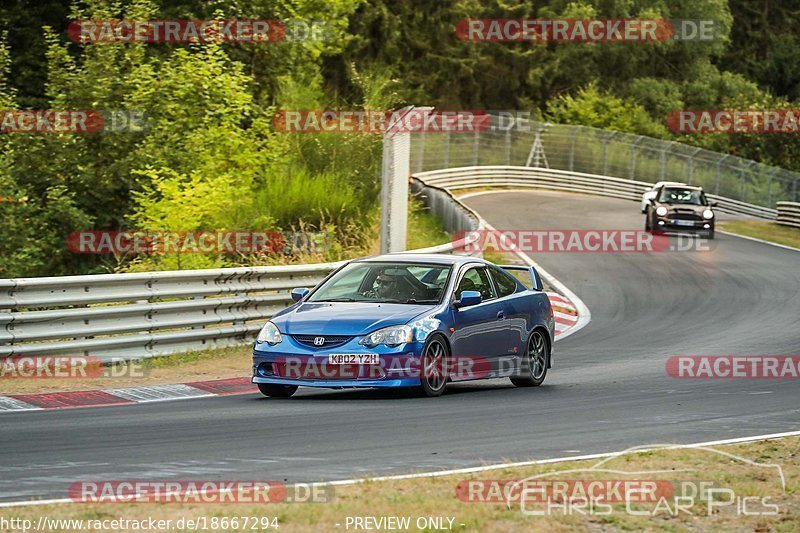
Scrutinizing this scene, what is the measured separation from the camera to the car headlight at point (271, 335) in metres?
12.8

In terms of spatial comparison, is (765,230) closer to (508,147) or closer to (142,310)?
(508,147)

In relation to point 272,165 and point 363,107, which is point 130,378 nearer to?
point 272,165

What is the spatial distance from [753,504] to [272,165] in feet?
70.6

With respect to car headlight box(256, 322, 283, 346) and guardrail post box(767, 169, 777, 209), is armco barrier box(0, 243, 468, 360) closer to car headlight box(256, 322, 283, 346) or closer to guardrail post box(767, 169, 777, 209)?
car headlight box(256, 322, 283, 346)

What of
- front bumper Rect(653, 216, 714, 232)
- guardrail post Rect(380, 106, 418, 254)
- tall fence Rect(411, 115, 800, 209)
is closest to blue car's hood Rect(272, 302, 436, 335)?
guardrail post Rect(380, 106, 418, 254)

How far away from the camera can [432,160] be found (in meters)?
55.8

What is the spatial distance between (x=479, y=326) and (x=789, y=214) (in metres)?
36.4

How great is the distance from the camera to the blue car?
12.6 meters

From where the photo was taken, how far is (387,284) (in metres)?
13.7

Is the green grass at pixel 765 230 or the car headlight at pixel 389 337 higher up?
the green grass at pixel 765 230

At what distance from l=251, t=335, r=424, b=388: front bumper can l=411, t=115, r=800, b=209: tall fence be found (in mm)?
46105

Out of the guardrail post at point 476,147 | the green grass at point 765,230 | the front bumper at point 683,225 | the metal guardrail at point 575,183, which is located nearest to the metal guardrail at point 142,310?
the front bumper at point 683,225

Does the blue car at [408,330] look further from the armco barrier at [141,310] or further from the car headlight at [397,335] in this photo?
the armco barrier at [141,310]

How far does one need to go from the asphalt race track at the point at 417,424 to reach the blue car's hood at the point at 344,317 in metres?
0.67
